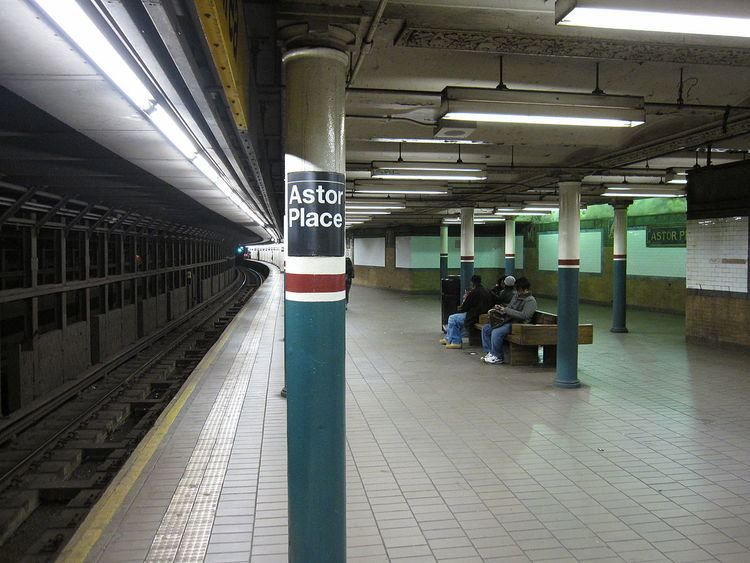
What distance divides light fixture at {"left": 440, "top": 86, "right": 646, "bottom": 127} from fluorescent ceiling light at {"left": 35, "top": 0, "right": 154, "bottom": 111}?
2.33m

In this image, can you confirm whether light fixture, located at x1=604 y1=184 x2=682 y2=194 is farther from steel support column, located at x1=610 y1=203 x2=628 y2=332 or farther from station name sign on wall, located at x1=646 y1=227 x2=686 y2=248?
station name sign on wall, located at x1=646 y1=227 x2=686 y2=248

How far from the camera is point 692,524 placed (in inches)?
153

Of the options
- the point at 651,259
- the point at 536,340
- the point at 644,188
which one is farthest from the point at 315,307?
the point at 651,259

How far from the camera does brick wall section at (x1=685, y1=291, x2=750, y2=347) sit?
10.4 metres

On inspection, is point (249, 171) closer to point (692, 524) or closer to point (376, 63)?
point (376, 63)

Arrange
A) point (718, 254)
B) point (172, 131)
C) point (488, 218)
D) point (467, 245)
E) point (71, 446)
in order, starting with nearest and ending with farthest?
point (172, 131) → point (71, 446) → point (718, 254) → point (467, 245) → point (488, 218)

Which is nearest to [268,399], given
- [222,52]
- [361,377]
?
[361,377]

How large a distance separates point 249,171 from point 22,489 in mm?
3982

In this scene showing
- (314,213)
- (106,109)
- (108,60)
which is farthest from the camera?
(106,109)

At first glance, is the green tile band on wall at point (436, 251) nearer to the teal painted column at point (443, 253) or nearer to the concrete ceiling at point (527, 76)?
the teal painted column at point (443, 253)

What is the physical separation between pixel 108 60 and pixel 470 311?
8.93 meters

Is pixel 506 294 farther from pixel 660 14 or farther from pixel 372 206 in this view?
pixel 660 14

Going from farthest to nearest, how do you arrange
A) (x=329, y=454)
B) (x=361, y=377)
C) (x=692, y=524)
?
(x=361, y=377)
(x=692, y=524)
(x=329, y=454)

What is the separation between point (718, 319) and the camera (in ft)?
36.1
